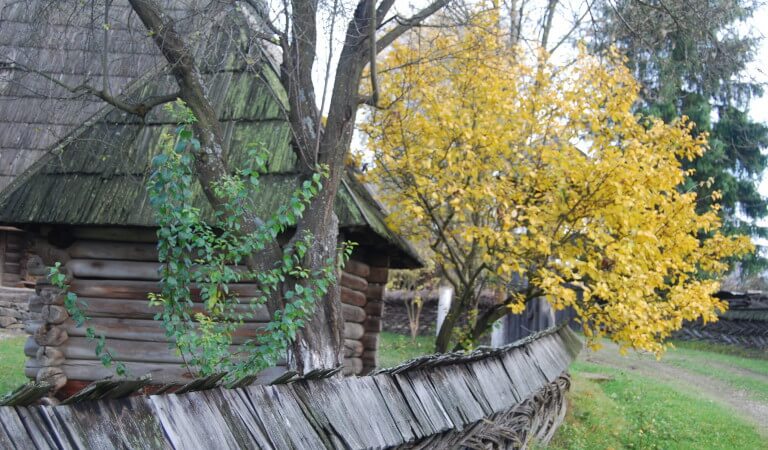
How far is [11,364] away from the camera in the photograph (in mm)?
12281

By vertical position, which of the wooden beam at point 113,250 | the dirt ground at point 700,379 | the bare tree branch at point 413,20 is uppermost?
the bare tree branch at point 413,20

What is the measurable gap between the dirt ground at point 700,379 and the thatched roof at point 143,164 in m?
6.83

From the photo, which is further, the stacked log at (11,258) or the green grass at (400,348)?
the stacked log at (11,258)

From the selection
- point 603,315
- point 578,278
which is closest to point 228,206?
point 578,278

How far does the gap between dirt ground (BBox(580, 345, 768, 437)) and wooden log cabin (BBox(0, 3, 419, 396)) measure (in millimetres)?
6886

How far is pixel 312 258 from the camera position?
661cm

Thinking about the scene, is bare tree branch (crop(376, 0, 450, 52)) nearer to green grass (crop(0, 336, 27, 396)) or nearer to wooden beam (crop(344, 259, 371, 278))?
wooden beam (crop(344, 259, 371, 278))

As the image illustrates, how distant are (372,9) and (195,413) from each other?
493cm

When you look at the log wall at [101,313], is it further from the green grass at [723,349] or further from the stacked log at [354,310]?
the green grass at [723,349]

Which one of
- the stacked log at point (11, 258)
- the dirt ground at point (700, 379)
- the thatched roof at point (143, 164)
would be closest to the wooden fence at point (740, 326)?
the dirt ground at point (700, 379)

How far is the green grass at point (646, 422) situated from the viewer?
9.25 m

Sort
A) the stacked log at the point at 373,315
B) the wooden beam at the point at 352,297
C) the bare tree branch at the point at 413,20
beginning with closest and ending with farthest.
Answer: the bare tree branch at the point at 413,20 < the wooden beam at the point at 352,297 < the stacked log at the point at 373,315

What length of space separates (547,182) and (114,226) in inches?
182

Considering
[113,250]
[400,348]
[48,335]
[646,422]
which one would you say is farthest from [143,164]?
[400,348]
